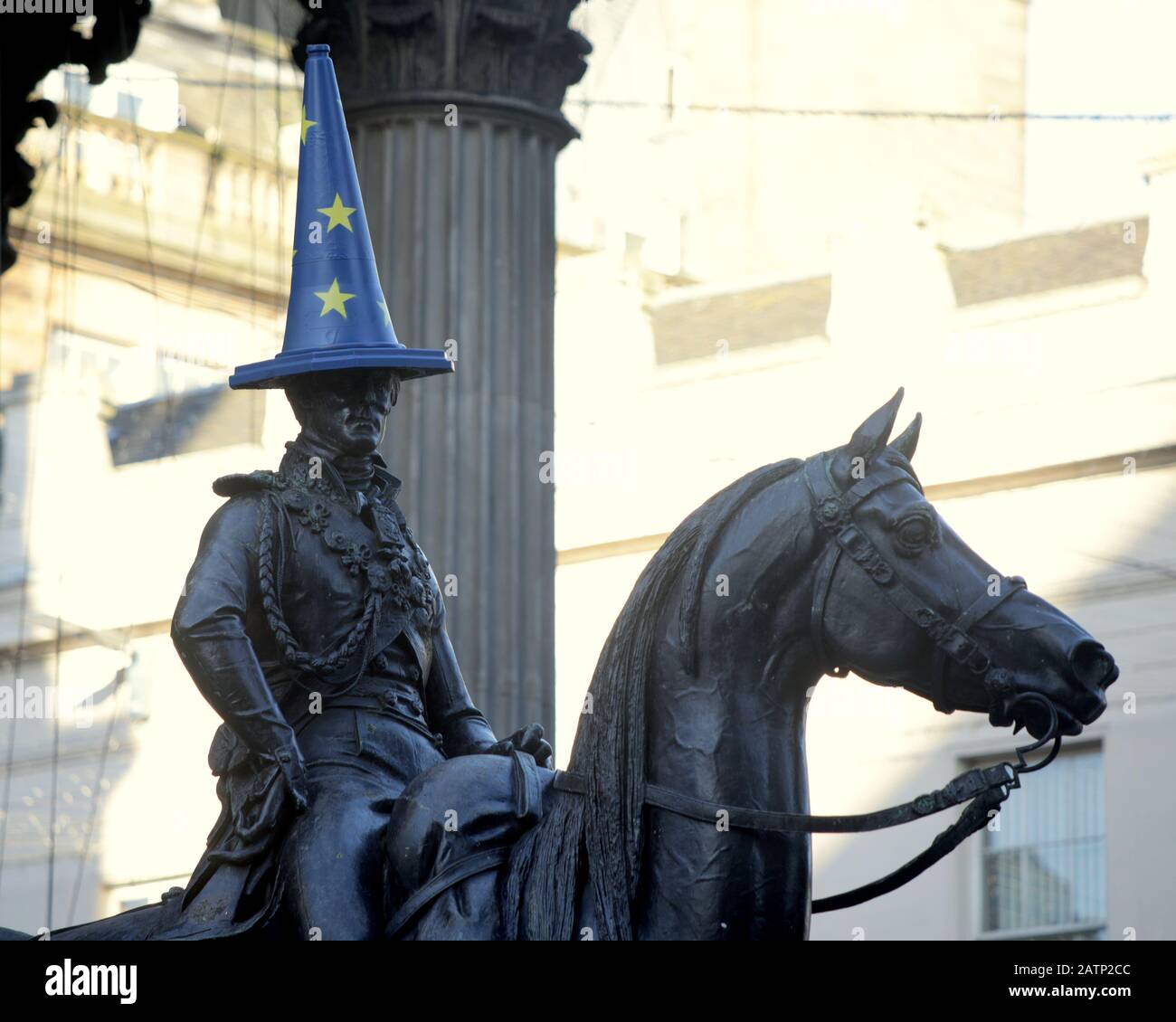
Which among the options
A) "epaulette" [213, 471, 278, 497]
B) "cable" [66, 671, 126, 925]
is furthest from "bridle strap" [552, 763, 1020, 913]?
"cable" [66, 671, 126, 925]

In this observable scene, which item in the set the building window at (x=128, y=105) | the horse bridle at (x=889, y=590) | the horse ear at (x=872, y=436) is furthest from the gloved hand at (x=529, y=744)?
the building window at (x=128, y=105)

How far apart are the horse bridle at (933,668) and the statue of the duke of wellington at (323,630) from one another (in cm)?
59

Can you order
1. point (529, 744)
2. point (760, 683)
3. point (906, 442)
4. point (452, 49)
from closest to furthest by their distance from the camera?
point (760, 683)
point (906, 442)
point (529, 744)
point (452, 49)

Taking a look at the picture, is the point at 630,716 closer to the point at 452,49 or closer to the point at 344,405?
the point at 344,405

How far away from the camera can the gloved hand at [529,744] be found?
6.54 m

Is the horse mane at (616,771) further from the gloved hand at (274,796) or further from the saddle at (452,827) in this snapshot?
the gloved hand at (274,796)

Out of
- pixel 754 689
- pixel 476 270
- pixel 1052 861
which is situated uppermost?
pixel 476 270

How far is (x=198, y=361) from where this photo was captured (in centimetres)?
3080

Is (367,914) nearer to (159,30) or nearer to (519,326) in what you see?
(519,326)

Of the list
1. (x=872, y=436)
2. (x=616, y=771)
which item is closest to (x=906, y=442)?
(x=872, y=436)

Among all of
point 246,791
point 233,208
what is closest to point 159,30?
point 233,208

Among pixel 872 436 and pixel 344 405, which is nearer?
pixel 872 436

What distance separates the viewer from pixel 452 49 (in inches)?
397

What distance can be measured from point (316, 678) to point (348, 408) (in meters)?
0.55
